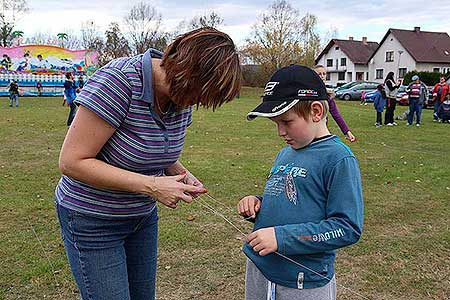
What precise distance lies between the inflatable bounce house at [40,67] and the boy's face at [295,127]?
34749 mm

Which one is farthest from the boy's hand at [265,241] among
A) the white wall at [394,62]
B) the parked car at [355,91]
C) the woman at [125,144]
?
the white wall at [394,62]

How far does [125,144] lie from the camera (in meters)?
1.98

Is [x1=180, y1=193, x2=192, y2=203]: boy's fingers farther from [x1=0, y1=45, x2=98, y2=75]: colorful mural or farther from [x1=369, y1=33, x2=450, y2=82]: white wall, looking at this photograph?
[x1=369, y1=33, x2=450, y2=82]: white wall

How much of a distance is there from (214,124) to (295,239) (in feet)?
46.5

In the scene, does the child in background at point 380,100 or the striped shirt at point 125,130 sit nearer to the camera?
the striped shirt at point 125,130

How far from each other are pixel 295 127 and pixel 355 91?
34327 millimetres

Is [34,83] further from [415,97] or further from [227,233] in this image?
[227,233]

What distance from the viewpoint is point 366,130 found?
47.6ft

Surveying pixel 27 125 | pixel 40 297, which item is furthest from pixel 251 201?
pixel 27 125

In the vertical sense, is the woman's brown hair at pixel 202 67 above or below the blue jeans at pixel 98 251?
above

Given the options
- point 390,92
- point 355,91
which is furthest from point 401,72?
point 390,92

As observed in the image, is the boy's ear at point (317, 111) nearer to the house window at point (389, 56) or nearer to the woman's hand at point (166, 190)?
the woman's hand at point (166, 190)

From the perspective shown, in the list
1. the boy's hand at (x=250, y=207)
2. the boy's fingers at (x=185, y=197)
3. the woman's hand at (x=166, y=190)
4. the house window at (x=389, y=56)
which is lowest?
the boy's hand at (x=250, y=207)

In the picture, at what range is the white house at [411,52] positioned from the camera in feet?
170
